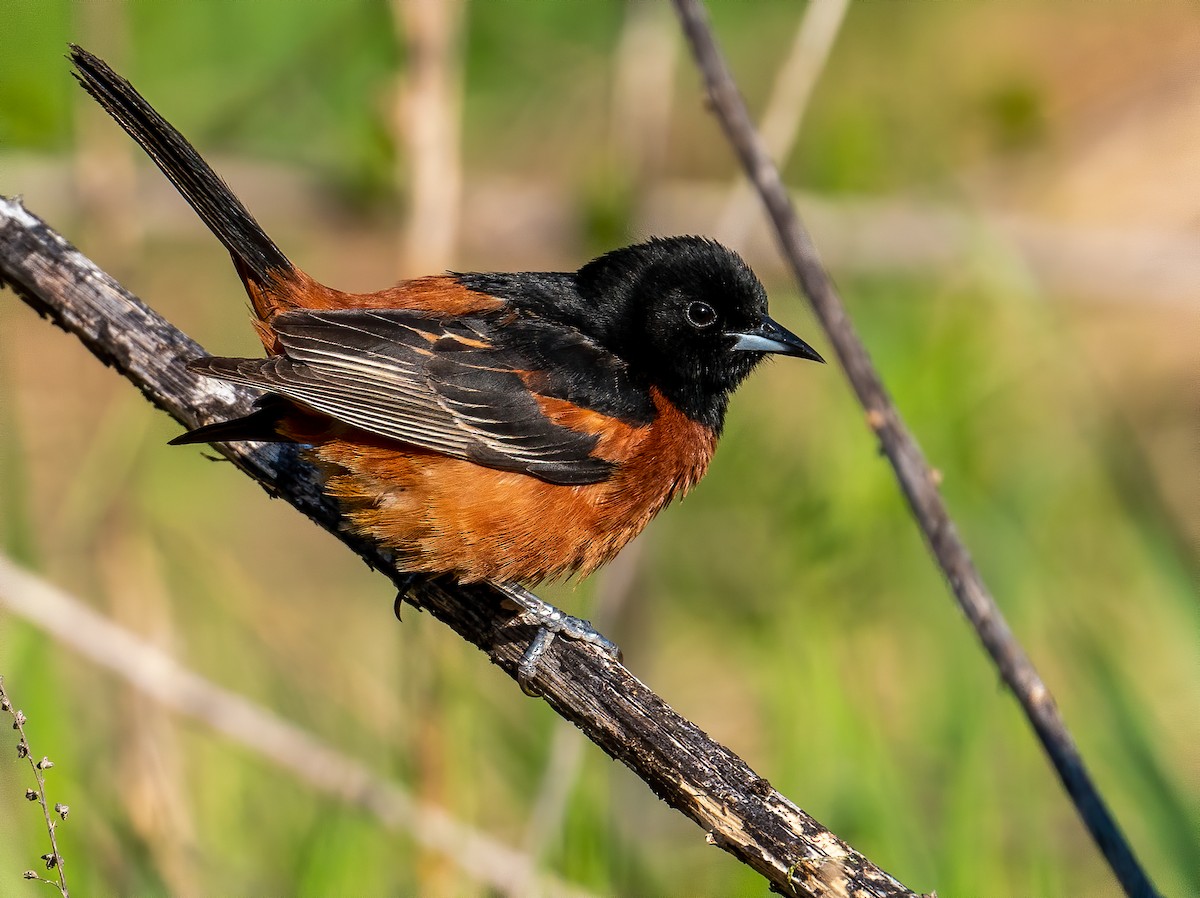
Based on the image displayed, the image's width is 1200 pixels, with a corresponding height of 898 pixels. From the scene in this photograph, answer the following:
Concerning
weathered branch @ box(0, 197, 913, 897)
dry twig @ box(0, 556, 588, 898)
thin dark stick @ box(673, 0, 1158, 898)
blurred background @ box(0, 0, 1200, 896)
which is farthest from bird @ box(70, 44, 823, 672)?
thin dark stick @ box(673, 0, 1158, 898)

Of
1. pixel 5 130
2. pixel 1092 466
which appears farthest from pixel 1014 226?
pixel 5 130

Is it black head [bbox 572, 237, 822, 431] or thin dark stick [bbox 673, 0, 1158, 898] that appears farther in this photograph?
black head [bbox 572, 237, 822, 431]

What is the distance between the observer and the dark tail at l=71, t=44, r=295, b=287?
3059 mm

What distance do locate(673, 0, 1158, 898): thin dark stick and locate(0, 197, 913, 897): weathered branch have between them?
0.49m

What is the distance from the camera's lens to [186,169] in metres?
3.17

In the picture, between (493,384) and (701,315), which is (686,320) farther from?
(493,384)

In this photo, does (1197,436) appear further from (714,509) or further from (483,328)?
(483,328)

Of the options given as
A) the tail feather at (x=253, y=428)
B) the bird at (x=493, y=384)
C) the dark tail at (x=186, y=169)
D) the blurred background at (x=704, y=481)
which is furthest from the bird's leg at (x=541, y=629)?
the dark tail at (x=186, y=169)

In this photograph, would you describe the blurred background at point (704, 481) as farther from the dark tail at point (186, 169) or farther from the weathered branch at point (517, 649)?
the dark tail at point (186, 169)

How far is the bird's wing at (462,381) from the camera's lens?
120 inches

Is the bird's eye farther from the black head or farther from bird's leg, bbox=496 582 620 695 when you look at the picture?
bird's leg, bbox=496 582 620 695

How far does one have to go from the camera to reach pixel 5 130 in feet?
15.6

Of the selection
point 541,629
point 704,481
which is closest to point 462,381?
point 541,629

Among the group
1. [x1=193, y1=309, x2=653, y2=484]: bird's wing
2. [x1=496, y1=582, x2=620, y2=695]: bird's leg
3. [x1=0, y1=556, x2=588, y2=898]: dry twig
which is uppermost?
[x1=193, y1=309, x2=653, y2=484]: bird's wing
